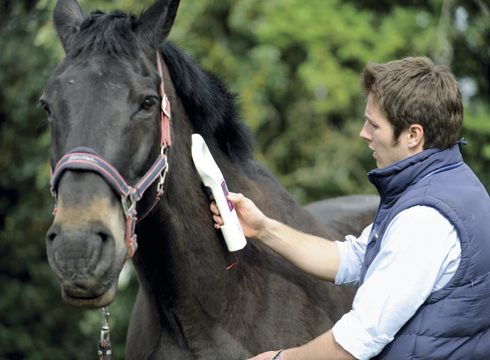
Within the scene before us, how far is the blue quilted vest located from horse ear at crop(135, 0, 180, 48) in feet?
→ 4.10

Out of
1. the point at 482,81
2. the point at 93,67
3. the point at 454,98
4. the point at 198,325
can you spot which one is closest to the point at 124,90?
the point at 93,67

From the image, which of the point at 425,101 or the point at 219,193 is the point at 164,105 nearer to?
the point at 219,193

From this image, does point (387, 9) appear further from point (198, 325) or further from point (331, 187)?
point (198, 325)

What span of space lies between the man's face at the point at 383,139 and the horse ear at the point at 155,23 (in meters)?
0.96

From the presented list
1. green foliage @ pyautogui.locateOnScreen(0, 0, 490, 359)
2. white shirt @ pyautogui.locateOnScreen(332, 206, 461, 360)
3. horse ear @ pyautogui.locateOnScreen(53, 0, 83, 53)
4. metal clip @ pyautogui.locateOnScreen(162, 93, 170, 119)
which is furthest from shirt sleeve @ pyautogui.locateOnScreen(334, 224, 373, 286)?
green foliage @ pyautogui.locateOnScreen(0, 0, 490, 359)

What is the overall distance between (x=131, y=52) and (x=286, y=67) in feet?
22.2

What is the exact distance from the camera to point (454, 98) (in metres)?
1.90

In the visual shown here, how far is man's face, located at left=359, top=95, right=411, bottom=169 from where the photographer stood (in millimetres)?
1984

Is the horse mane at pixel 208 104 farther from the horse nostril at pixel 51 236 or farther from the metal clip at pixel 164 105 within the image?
the horse nostril at pixel 51 236

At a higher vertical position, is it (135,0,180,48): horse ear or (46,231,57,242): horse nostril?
(135,0,180,48): horse ear

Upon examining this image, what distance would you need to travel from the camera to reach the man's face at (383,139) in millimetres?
1984

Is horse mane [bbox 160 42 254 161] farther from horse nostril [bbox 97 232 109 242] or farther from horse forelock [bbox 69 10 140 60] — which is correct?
horse nostril [bbox 97 232 109 242]

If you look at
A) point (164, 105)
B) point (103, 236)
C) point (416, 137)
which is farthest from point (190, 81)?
point (416, 137)

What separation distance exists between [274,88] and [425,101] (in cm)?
643
